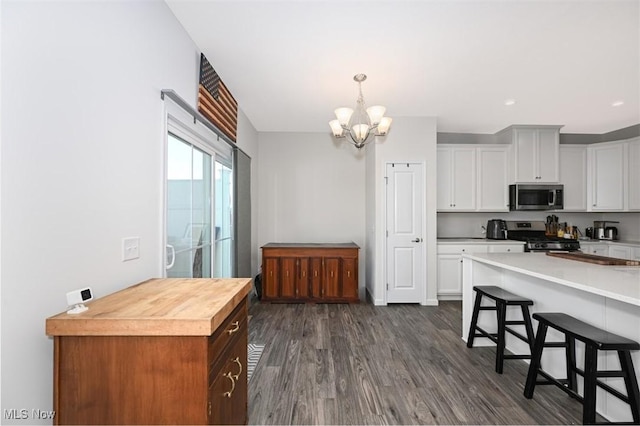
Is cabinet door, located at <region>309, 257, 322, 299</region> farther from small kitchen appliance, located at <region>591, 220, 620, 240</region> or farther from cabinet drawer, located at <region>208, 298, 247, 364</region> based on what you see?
small kitchen appliance, located at <region>591, 220, 620, 240</region>

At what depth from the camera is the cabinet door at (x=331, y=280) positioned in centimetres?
414

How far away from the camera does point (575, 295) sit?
2002mm

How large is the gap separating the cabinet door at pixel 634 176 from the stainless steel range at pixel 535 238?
3.55ft

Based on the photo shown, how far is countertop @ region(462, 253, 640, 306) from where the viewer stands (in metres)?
1.43

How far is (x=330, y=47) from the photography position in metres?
2.35

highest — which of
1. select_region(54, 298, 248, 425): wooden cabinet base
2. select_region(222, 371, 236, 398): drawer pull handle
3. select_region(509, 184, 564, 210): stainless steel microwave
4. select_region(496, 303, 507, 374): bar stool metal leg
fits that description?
select_region(509, 184, 564, 210): stainless steel microwave

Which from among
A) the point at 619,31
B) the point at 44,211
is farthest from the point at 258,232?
the point at 619,31

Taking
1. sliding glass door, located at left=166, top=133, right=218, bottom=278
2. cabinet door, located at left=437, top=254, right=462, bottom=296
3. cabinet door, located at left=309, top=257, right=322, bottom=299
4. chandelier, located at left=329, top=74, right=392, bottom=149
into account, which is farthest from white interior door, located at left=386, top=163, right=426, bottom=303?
sliding glass door, located at left=166, top=133, right=218, bottom=278

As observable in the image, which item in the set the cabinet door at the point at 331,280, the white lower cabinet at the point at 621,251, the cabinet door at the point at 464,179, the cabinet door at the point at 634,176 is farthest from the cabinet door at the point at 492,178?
the cabinet door at the point at 331,280

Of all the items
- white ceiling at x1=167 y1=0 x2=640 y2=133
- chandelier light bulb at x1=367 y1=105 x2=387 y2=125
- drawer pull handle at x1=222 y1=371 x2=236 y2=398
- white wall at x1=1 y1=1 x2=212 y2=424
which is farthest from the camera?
chandelier light bulb at x1=367 y1=105 x2=387 y2=125

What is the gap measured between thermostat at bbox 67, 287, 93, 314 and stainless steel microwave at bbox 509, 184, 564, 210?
5.19 m

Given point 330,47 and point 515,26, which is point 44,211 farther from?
point 515,26

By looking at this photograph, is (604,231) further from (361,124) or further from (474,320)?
(361,124)

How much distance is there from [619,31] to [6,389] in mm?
4031
